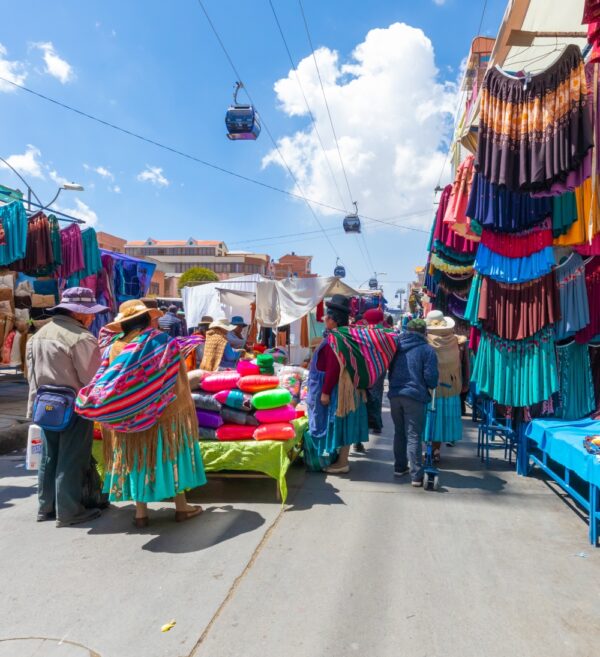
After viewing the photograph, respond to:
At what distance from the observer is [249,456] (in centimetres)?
461

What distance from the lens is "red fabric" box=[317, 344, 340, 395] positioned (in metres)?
5.20

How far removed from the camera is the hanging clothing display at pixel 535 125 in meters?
3.77

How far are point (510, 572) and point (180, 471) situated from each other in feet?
8.01

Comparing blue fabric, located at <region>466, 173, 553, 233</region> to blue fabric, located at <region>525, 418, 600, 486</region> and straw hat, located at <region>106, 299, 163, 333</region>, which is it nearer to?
blue fabric, located at <region>525, 418, 600, 486</region>

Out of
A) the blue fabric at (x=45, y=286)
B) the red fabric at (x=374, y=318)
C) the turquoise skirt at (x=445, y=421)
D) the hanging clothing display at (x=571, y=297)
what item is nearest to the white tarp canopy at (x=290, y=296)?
the blue fabric at (x=45, y=286)

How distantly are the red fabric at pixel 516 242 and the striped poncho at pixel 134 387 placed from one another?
3.52 meters

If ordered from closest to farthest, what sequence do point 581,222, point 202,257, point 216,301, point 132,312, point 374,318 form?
point 132,312 → point 581,222 → point 374,318 → point 216,301 → point 202,257

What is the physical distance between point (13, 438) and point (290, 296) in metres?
6.21

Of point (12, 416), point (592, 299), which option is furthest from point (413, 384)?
point (12, 416)

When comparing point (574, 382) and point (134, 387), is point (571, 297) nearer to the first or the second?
point (574, 382)

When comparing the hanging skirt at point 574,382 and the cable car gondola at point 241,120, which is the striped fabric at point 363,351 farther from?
the cable car gondola at point 241,120

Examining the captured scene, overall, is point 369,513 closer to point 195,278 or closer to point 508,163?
point 508,163

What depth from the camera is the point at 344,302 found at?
5613mm

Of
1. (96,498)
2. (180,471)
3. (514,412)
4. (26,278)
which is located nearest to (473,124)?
(514,412)
